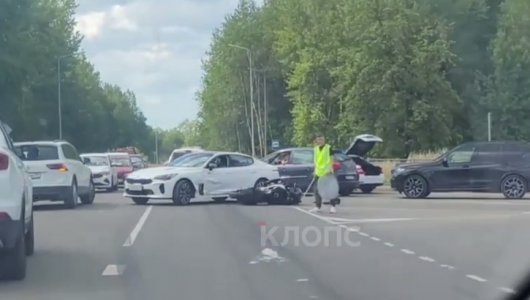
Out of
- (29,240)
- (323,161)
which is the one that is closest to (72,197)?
(323,161)

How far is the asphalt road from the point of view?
37.8ft

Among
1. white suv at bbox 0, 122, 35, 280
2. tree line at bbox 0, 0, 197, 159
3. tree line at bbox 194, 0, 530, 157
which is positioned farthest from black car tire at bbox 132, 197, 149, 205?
tree line at bbox 0, 0, 197, 159

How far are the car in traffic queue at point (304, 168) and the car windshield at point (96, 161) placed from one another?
887 centimetres

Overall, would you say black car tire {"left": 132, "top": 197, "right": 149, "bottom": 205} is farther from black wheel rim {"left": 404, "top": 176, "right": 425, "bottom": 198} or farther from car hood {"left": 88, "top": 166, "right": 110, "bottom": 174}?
car hood {"left": 88, "top": 166, "right": 110, "bottom": 174}

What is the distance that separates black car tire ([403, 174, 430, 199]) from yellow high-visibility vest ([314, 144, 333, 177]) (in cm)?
846

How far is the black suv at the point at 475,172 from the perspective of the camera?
1220 inches

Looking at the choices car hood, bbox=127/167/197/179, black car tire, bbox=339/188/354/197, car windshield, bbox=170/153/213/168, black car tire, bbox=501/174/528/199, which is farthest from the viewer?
black car tire, bbox=339/188/354/197

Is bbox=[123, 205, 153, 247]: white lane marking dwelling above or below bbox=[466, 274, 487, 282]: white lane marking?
above

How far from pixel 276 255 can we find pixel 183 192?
12.9m

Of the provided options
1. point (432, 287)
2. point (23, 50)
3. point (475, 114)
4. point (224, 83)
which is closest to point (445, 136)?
point (475, 114)

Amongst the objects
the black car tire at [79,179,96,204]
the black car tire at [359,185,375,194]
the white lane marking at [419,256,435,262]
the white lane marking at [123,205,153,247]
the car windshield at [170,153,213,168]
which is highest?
the car windshield at [170,153,213,168]

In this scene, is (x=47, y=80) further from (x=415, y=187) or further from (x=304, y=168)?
(x=415, y=187)

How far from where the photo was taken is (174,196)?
27.5 meters

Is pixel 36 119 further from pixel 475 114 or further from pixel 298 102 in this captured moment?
pixel 475 114
